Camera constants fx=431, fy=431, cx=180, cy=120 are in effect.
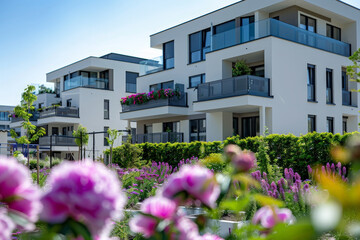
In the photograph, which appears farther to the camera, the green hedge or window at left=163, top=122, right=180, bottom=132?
window at left=163, top=122, right=180, bottom=132

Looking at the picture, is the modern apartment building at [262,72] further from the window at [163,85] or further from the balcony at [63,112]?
the balcony at [63,112]

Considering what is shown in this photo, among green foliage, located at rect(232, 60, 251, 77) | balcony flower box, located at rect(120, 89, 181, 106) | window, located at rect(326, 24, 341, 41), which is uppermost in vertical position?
window, located at rect(326, 24, 341, 41)

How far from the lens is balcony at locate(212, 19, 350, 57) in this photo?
74.6 feet

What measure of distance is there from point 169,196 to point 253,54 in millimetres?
23430

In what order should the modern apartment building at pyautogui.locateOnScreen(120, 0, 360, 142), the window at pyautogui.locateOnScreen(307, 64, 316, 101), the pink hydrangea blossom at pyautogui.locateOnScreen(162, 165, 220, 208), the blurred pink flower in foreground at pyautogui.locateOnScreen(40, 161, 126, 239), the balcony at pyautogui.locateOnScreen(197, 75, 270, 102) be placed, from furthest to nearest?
the window at pyautogui.locateOnScreen(307, 64, 316, 101) → the modern apartment building at pyautogui.locateOnScreen(120, 0, 360, 142) → the balcony at pyautogui.locateOnScreen(197, 75, 270, 102) → the pink hydrangea blossom at pyautogui.locateOnScreen(162, 165, 220, 208) → the blurred pink flower in foreground at pyautogui.locateOnScreen(40, 161, 126, 239)

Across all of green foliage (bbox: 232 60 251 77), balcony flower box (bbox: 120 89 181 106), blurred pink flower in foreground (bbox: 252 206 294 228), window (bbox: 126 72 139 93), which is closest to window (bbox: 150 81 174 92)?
balcony flower box (bbox: 120 89 181 106)

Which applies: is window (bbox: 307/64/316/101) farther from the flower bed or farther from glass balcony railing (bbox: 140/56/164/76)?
glass balcony railing (bbox: 140/56/164/76)

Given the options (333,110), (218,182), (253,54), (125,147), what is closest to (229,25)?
(253,54)

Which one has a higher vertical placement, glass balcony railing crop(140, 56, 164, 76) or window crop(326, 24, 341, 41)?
window crop(326, 24, 341, 41)

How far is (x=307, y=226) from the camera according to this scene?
0.68 metres

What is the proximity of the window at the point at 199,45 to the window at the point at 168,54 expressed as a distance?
7.22ft

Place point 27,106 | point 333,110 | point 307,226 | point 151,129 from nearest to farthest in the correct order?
point 307,226, point 27,106, point 333,110, point 151,129

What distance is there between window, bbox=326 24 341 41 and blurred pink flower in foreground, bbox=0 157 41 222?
2868 cm

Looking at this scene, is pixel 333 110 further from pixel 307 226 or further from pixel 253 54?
pixel 307 226
